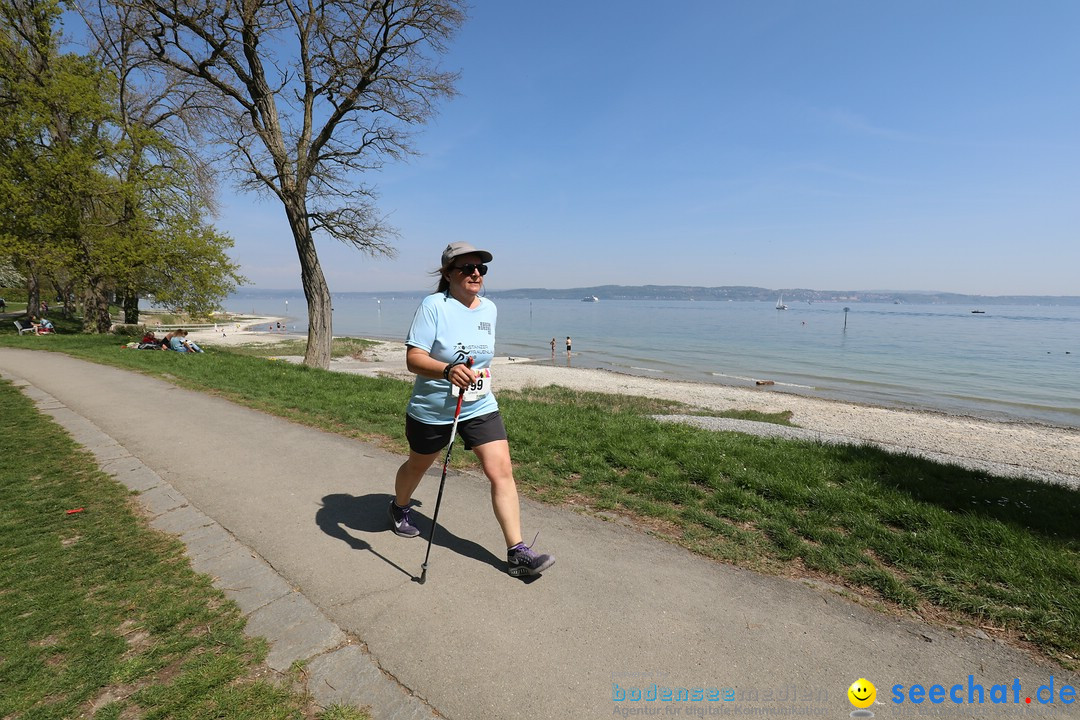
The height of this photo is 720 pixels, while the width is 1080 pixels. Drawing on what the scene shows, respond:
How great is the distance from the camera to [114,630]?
8.49 feet

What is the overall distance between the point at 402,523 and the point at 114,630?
171 cm

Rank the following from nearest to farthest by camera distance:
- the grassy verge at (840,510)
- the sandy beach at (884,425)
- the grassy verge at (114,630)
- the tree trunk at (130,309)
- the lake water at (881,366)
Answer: the grassy verge at (114,630)
the grassy verge at (840,510)
the sandy beach at (884,425)
the lake water at (881,366)
the tree trunk at (130,309)

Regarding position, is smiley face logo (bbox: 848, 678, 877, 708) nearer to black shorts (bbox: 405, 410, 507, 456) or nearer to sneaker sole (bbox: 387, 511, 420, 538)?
black shorts (bbox: 405, 410, 507, 456)

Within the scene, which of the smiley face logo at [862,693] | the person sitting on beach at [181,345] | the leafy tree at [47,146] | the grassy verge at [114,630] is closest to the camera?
the grassy verge at [114,630]

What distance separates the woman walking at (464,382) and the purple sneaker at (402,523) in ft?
2.27

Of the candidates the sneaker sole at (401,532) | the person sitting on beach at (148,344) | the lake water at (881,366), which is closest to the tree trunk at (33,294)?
the person sitting on beach at (148,344)

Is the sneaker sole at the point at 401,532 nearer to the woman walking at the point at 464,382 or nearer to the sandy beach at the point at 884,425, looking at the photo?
the woman walking at the point at 464,382

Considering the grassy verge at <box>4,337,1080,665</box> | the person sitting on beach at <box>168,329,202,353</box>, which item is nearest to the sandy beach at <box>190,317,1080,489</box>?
the grassy verge at <box>4,337,1080,665</box>

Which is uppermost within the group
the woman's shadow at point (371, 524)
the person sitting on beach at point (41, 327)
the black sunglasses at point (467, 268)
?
the black sunglasses at point (467, 268)

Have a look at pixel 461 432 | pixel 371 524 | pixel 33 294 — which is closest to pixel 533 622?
pixel 461 432

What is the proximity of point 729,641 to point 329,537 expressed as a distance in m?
2.77

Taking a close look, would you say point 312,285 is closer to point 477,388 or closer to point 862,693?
point 477,388

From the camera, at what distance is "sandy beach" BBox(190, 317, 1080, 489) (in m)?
9.87

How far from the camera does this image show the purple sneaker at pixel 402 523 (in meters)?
3.86
